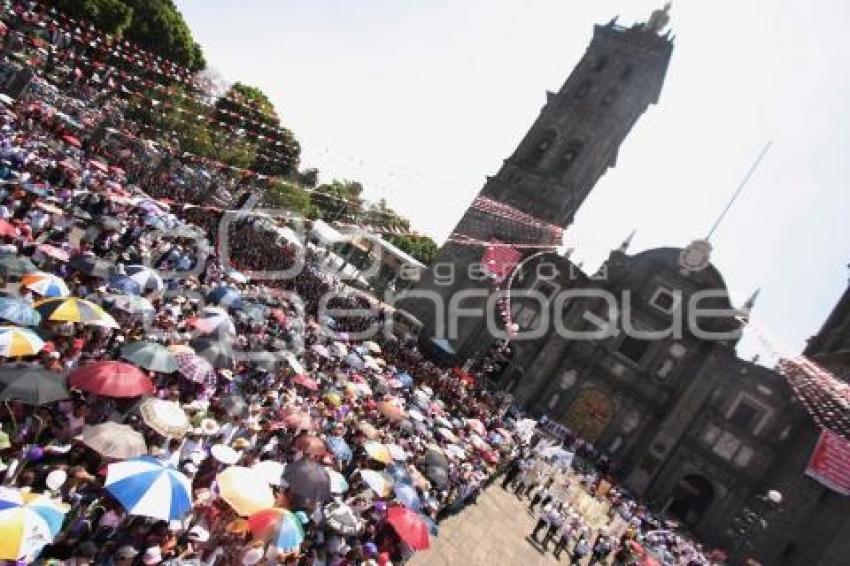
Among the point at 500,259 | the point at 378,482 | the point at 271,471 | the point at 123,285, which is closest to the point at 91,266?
the point at 123,285

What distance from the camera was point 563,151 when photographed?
123ft

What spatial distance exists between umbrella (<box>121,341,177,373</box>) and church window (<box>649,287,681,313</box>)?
2997 cm

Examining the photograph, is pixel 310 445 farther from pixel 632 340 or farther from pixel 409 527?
pixel 632 340

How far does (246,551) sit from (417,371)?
755 inches

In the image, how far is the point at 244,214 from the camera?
93.0ft

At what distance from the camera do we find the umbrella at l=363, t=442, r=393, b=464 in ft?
39.9

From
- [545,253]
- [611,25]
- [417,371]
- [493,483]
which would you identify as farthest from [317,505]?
[611,25]

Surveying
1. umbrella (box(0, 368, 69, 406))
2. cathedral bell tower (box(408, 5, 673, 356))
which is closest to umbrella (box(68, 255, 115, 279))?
umbrella (box(0, 368, 69, 406))

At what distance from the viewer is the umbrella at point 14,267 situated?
10.6m

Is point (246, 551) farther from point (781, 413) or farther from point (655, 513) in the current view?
point (781, 413)

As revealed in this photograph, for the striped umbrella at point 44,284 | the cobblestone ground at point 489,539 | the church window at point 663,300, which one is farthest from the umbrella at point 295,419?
the church window at point 663,300

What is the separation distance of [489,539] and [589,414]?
20917 millimetres

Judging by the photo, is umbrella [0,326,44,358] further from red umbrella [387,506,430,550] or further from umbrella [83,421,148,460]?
red umbrella [387,506,430,550]

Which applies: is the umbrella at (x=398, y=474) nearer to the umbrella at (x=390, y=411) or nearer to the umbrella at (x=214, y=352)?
the umbrella at (x=390, y=411)
